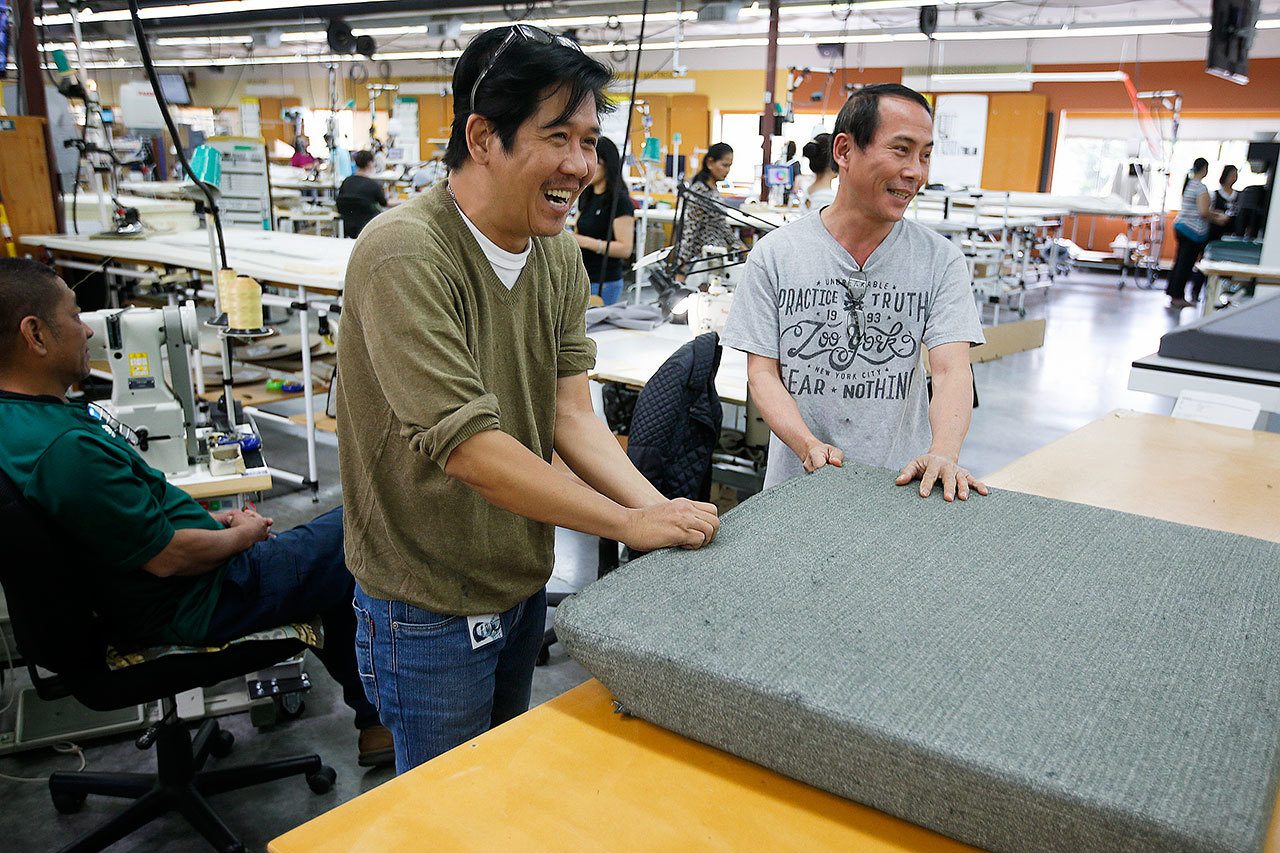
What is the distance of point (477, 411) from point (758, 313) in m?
0.87

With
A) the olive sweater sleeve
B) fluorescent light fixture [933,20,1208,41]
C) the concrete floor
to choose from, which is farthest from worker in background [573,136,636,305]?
fluorescent light fixture [933,20,1208,41]

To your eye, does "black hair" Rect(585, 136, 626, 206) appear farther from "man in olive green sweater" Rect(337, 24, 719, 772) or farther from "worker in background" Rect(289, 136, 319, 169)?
"worker in background" Rect(289, 136, 319, 169)

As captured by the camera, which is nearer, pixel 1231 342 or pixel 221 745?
pixel 1231 342

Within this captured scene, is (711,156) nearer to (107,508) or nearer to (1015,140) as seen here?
(107,508)

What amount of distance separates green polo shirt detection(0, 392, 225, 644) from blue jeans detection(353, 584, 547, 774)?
2.30 ft

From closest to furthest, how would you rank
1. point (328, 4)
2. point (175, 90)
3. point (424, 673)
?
point (424, 673) → point (175, 90) → point (328, 4)

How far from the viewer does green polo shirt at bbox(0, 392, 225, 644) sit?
160 cm

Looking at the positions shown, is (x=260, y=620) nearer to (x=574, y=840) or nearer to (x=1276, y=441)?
(x=574, y=840)

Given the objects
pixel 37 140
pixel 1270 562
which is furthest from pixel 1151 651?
pixel 37 140

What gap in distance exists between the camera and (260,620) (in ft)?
6.22

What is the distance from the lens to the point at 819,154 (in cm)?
593

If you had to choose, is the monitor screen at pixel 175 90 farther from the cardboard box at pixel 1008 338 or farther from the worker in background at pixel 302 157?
the cardboard box at pixel 1008 338

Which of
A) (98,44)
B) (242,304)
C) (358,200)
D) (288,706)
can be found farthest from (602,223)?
(98,44)

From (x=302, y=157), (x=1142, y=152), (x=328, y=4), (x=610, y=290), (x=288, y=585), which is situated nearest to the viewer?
(x=288, y=585)
